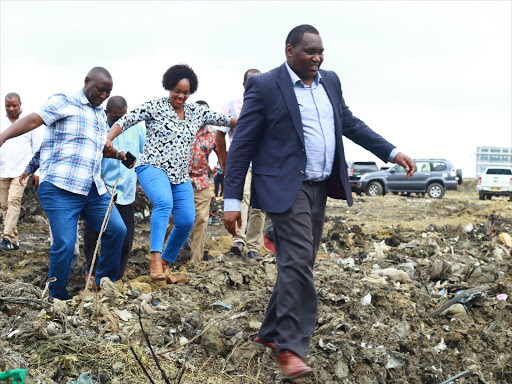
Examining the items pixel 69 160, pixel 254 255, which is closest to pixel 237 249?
pixel 254 255

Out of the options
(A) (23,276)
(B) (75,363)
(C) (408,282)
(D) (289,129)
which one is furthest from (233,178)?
(A) (23,276)

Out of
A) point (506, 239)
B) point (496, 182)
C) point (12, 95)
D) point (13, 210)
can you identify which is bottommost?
point (496, 182)

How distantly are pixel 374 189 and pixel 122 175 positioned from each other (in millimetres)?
22651

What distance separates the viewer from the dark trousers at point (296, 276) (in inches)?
133

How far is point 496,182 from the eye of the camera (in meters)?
27.3

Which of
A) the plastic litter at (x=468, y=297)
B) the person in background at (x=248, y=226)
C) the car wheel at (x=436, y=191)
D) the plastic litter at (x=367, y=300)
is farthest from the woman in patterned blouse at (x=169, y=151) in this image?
the car wheel at (x=436, y=191)

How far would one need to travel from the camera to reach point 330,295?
190 inches

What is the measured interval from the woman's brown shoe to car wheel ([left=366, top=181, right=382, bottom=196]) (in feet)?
76.2

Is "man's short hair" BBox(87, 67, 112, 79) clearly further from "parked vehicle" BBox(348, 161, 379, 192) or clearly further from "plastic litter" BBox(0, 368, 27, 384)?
"parked vehicle" BBox(348, 161, 379, 192)

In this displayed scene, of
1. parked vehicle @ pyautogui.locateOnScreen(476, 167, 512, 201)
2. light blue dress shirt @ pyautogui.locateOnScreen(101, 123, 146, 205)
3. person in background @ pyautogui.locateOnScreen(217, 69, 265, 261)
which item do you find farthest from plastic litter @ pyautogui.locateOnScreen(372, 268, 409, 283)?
parked vehicle @ pyautogui.locateOnScreen(476, 167, 512, 201)

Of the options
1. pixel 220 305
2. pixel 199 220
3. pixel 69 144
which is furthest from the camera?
pixel 199 220

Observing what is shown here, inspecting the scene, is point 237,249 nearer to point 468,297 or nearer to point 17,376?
point 468,297

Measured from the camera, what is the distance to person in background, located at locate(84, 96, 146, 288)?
20.5 feet

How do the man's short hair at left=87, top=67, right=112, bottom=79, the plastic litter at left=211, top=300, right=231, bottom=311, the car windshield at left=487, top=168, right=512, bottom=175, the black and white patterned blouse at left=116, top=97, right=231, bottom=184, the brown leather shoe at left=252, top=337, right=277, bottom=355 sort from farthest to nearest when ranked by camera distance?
the car windshield at left=487, top=168, right=512, bottom=175 < the black and white patterned blouse at left=116, top=97, right=231, bottom=184 < the man's short hair at left=87, top=67, right=112, bottom=79 < the plastic litter at left=211, top=300, right=231, bottom=311 < the brown leather shoe at left=252, top=337, right=277, bottom=355
